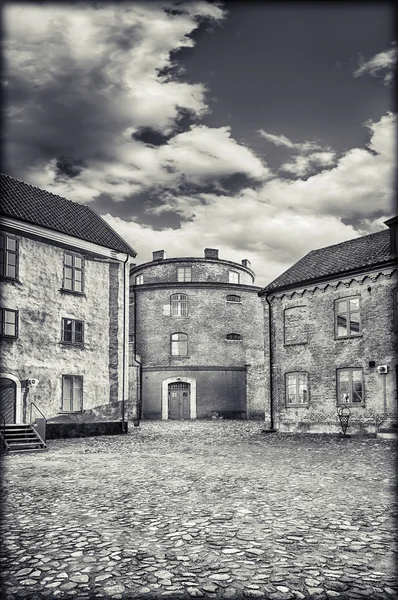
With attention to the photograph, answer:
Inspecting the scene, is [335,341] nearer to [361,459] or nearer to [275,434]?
[275,434]

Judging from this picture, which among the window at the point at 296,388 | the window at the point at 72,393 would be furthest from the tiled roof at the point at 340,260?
the window at the point at 72,393

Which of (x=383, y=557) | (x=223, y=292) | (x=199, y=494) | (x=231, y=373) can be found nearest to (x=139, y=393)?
(x=231, y=373)

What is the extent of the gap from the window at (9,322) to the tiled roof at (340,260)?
479 inches

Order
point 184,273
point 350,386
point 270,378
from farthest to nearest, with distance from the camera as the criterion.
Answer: point 184,273 → point 270,378 → point 350,386

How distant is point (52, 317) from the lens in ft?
72.8

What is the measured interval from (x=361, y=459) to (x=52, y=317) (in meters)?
13.7

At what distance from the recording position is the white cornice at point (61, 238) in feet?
69.4

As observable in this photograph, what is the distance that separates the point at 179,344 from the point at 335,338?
1869 centimetres

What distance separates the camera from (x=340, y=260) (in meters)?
24.8

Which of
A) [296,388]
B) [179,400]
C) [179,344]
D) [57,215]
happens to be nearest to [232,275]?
[179,344]

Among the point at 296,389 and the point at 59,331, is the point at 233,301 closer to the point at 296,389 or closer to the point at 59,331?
the point at 296,389

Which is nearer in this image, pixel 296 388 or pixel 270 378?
pixel 296 388

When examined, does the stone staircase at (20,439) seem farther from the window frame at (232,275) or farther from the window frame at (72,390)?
the window frame at (232,275)

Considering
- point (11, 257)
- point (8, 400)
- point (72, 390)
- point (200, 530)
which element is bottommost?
point (200, 530)
